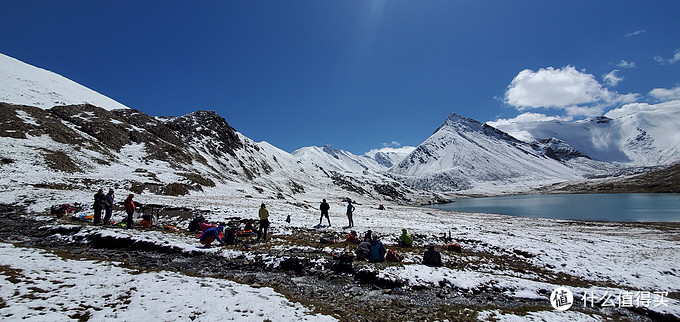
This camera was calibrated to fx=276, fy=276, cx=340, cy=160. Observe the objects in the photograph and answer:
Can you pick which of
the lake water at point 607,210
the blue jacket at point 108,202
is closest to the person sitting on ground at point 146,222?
the blue jacket at point 108,202

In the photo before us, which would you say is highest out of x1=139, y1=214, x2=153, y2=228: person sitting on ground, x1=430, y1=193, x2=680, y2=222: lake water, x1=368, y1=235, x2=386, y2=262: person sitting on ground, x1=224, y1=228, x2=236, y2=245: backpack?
x1=139, y1=214, x2=153, y2=228: person sitting on ground

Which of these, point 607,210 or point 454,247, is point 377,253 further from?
point 607,210

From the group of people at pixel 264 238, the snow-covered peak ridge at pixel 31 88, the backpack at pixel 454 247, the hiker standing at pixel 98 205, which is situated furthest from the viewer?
the snow-covered peak ridge at pixel 31 88

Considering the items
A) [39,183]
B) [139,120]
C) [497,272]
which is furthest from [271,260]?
[139,120]

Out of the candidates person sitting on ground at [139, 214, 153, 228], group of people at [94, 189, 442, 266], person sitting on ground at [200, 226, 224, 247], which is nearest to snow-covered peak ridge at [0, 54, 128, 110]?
group of people at [94, 189, 442, 266]

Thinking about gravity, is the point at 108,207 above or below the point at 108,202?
below

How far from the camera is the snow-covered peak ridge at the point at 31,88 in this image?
2643 inches

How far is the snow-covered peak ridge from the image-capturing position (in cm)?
6712

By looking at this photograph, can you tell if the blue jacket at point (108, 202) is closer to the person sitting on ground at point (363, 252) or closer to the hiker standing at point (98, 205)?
the hiker standing at point (98, 205)

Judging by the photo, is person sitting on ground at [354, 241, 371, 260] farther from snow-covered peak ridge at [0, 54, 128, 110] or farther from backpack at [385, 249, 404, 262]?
snow-covered peak ridge at [0, 54, 128, 110]

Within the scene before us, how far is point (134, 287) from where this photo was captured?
9.65 metres

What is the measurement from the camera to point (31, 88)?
7769 centimetres

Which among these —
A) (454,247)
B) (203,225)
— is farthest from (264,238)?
(454,247)

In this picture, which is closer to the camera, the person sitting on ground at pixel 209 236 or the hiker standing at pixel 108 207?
the person sitting on ground at pixel 209 236
